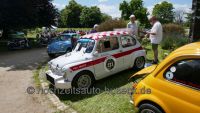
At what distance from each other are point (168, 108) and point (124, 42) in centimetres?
491

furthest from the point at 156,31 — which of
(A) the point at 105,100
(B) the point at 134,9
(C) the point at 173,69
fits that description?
(B) the point at 134,9

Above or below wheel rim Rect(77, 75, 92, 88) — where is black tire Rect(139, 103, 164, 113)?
above

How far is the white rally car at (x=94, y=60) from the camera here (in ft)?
23.2

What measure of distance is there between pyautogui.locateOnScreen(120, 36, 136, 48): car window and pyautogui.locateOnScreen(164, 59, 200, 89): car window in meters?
4.63

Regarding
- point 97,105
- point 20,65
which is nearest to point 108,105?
point 97,105

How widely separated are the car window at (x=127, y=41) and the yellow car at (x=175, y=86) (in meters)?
4.30

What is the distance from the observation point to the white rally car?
279 inches

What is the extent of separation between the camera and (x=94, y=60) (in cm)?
749

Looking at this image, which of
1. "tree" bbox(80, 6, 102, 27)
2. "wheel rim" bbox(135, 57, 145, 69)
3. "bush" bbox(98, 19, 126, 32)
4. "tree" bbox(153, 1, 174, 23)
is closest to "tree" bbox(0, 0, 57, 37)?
"bush" bbox(98, 19, 126, 32)

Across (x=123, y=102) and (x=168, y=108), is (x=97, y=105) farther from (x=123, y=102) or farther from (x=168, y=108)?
(x=168, y=108)

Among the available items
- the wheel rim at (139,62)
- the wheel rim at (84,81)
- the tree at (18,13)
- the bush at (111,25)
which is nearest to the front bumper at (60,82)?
the wheel rim at (84,81)

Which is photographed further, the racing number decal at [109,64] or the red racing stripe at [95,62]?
the racing number decal at [109,64]

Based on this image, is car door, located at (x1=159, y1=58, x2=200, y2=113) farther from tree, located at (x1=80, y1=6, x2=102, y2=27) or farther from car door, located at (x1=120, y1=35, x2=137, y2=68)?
tree, located at (x1=80, y1=6, x2=102, y2=27)

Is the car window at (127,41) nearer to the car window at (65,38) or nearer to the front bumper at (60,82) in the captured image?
the front bumper at (60,82)
